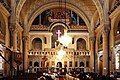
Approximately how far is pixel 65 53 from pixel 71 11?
6.23 metres

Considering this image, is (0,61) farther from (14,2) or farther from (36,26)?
(36,26)

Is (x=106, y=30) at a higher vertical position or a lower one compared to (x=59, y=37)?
lower

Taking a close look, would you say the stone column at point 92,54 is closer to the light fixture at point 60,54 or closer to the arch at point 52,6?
the arch at point 52,6

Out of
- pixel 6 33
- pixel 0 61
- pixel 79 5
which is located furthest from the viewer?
pixel 79 5

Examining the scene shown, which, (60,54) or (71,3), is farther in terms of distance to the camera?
(71,3)

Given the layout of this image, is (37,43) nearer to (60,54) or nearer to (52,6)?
(60,54)

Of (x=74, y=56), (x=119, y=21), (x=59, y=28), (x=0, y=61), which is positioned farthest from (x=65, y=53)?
(x=0, y=61)

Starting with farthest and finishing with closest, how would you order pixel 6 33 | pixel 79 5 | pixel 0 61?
pixel 79 5, pixel 6 33, pixel 0 61

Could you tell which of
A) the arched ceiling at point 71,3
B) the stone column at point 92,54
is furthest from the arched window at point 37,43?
the stone column at point 92,54

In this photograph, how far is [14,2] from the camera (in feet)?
103

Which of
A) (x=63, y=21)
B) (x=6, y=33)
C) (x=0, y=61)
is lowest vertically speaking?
(x=0, y=61)

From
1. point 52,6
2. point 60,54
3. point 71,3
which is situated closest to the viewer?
point 60,54

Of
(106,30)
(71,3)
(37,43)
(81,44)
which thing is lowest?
(81,44)

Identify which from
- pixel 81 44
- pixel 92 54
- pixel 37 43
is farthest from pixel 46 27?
pixel 92 54
